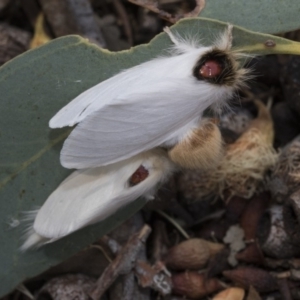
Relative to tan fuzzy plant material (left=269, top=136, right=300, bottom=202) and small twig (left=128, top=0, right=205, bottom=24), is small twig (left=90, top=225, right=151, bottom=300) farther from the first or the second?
small twig (left=128, top=0, right=205, bottom=24)

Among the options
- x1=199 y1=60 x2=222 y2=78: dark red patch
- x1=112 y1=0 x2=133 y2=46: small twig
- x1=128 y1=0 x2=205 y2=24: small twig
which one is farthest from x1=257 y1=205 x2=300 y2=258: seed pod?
x1=112 y1=0 x2=133 y2=46: small twig

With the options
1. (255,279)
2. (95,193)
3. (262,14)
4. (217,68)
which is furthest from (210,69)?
(255,279)

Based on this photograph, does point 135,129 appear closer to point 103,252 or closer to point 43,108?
point 43,108

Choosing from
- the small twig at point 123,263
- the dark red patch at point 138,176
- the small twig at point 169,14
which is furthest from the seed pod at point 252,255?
the small twig at point 169,14

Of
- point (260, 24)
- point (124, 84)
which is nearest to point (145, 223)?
point (124, 84)

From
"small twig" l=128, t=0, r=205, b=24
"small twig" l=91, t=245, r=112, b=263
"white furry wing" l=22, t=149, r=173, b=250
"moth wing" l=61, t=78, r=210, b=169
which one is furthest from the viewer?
"small twig" l=91, t=245, r=112, b=263

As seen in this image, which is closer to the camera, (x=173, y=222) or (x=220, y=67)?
(x=220, y=67)

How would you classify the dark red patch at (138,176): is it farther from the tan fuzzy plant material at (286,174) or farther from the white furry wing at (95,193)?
the tan fuzzy plant material at (286,174)

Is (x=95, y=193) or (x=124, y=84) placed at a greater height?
(x=124, y=84)
